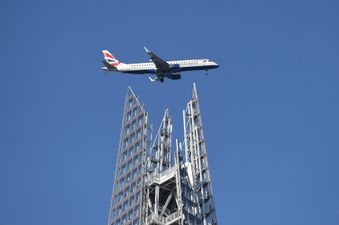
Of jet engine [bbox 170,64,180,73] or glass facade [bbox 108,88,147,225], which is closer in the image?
glass facade [bbox 108,88,147,225]

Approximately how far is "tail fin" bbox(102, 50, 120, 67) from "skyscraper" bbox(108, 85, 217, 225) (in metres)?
30.8

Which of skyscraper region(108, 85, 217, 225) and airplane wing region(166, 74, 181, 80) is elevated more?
airplane wing region(166, 74, 181, 80)

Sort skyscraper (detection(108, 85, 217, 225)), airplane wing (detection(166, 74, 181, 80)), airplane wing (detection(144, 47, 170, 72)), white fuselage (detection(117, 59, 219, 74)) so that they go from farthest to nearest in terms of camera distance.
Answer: white fuselage (detection(117, 59, 219, 74)), airplane wing (detection(166, 74, 181, 80)), airplane wing (detection(144, 47, 170, 72)), skyscraper (detection(108, 85, 217, 225))

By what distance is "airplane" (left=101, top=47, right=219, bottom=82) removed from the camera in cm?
15600

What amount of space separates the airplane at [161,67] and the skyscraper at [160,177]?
19643 millimetres

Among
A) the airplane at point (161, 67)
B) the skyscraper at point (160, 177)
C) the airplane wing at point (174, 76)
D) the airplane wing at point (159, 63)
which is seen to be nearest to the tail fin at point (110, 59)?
the airplane at point (161, 67)

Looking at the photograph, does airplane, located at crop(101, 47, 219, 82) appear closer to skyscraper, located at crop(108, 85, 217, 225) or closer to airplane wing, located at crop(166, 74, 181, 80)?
airplane wing, located at crop(166, 74, 181, 80)

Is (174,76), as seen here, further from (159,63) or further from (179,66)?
(159,63)

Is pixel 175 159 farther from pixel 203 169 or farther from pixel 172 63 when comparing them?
pixel 172 63

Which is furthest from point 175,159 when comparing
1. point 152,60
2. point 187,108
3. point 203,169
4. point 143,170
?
point 152,60

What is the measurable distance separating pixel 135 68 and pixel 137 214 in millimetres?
54382

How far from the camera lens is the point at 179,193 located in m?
112

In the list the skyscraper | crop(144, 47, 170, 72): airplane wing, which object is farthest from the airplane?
the skyscraper

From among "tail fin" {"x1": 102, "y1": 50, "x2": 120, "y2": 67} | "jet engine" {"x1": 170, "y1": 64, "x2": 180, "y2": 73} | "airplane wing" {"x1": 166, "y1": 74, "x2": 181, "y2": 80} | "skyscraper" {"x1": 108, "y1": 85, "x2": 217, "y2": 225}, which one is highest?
"tail fin" {"x1": 102, "y1": 50, "x2": 120, "y2": 67}
